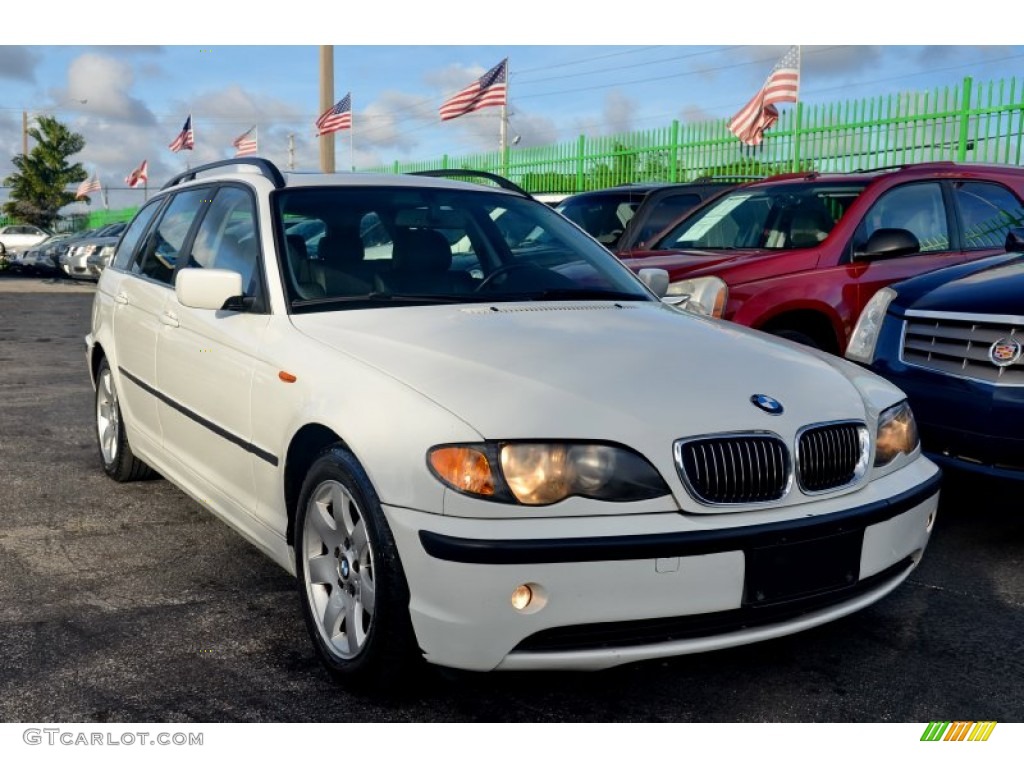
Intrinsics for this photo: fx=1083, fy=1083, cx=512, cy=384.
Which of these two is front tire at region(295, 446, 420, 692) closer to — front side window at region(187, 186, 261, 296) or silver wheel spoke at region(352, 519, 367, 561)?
silver wheel spoke at region(352, 519, 367, 561)

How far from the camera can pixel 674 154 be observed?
18.6m

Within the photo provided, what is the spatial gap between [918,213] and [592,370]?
15.2 ft

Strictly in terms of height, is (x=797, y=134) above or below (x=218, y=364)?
above

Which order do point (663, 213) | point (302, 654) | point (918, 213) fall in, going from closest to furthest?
point (302, 654)
point (918, 213)
point (663, 213)

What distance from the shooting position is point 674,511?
2738mm

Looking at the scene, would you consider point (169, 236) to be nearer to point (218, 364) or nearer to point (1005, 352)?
point (218, 364)

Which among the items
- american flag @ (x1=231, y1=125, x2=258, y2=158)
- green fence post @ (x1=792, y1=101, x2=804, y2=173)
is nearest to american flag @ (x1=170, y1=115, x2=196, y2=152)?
american flag @ (x1=231, y1=125, x2=258, y2=158)

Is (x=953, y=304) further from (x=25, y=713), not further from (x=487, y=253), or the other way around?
(x=25, y=713)

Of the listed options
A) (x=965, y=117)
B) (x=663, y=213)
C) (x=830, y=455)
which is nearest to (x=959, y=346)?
(x=830, y=455)

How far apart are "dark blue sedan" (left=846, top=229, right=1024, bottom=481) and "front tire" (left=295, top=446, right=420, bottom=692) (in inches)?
101

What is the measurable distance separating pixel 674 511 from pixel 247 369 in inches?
63.2

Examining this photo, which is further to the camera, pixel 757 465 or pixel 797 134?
pixel 797 134

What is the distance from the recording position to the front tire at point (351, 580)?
9.13 feet

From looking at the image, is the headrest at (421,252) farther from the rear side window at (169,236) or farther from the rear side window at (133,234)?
the rear side window at (133,234)
